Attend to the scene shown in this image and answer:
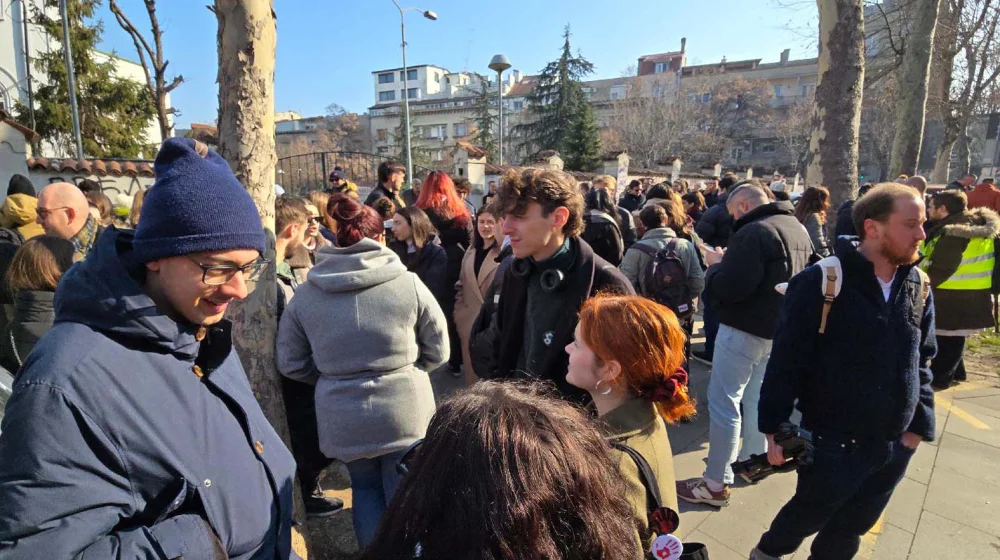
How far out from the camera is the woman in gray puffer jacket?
229cm

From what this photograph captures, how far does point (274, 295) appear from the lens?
2.42m

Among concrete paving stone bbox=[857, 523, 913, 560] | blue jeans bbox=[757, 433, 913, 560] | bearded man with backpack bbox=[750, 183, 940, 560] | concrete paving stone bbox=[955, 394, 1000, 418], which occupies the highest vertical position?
bearded man with backpack bbox=[750, 183, 940, 560]

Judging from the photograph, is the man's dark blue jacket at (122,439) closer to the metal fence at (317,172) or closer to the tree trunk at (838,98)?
the metal fence at (317,172)

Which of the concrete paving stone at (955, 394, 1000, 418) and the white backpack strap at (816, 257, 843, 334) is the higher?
the white backpack strap at (816, 257, 843, 334)

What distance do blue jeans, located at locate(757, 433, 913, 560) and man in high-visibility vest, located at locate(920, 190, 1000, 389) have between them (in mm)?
3438

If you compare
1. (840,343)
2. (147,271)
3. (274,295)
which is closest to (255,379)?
(274,295)

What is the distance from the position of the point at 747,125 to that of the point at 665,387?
52975 mm

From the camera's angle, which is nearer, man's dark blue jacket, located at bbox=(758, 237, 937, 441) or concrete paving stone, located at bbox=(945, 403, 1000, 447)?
man's dark blue jacket, located at bbox=(758, 237, 937, 441)

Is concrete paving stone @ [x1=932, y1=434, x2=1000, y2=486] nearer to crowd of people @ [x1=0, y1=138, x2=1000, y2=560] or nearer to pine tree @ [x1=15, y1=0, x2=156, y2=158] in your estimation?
crowd of people @ [x1=0, y1=138, x2=1000, y2=560]

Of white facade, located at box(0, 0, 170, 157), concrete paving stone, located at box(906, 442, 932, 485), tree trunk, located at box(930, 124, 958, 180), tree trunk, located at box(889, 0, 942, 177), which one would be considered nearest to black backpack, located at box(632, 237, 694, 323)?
concrete paving stone, located at box(906, 442, 932, 485)

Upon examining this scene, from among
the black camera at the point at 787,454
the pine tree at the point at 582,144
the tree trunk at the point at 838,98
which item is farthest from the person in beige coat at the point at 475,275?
the pine tree at the point at 582,144

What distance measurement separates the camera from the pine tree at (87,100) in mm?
18406

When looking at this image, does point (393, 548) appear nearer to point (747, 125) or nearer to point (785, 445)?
point (785, 445)

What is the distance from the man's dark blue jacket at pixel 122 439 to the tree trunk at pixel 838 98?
818 centimetres
